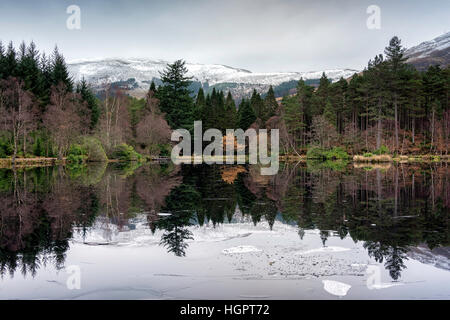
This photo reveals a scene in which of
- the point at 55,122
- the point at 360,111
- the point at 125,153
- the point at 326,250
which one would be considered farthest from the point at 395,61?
the point at 326,250

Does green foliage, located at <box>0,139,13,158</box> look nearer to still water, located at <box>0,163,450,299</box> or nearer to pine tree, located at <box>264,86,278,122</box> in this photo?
still water, located at <box>0,163,450,299</box>

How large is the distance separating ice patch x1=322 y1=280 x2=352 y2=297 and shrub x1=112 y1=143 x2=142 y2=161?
42.6 meters

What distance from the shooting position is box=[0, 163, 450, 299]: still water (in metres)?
5.12

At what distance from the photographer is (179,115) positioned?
60.8 m

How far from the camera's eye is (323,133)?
5422 centimetres

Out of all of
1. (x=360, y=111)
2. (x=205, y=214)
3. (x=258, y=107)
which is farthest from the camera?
(x=258, y=107)

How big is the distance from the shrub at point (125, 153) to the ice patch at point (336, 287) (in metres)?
42.6

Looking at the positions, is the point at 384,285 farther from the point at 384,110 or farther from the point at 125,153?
the point at 384,110

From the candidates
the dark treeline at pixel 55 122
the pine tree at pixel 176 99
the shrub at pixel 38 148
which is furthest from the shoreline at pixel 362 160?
the pine tree at pixel 176 99

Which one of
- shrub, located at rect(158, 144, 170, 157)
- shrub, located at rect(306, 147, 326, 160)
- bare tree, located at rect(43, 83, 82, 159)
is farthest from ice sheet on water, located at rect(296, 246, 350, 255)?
shrub, located at rect(306, 147, 326, 160)

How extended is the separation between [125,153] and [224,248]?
1592 inches
